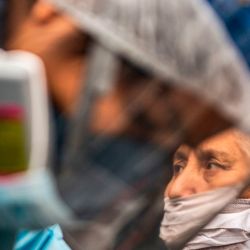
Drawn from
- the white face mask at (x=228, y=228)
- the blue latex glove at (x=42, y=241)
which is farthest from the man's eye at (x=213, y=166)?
the white face mask at (x=228, y=228)

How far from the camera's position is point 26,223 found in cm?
96

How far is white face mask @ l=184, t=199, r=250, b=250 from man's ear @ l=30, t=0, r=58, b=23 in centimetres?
145

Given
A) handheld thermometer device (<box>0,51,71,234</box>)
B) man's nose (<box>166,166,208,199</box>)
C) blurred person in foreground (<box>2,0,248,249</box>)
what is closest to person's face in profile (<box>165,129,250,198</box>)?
man's nose (<box>166,166,208,199</box>)

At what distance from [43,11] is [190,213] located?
2.51 feet

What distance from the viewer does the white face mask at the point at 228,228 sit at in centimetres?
232

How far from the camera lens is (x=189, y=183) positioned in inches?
67.0

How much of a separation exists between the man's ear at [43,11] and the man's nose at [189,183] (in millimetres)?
721

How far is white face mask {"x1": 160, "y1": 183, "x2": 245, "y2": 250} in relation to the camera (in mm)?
1337

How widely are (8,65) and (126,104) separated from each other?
15cm

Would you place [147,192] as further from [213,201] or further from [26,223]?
[213,201]

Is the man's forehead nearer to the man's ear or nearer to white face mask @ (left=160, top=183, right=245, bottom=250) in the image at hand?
white face mask @ (left=160, top=183, right=245, bottom=250)

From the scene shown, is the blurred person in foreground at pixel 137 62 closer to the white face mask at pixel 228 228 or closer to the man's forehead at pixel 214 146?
the man's forehead at pixel 214 146

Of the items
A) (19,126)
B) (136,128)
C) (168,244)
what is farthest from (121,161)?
(168,244)

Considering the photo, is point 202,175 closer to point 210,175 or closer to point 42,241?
point 210,175
